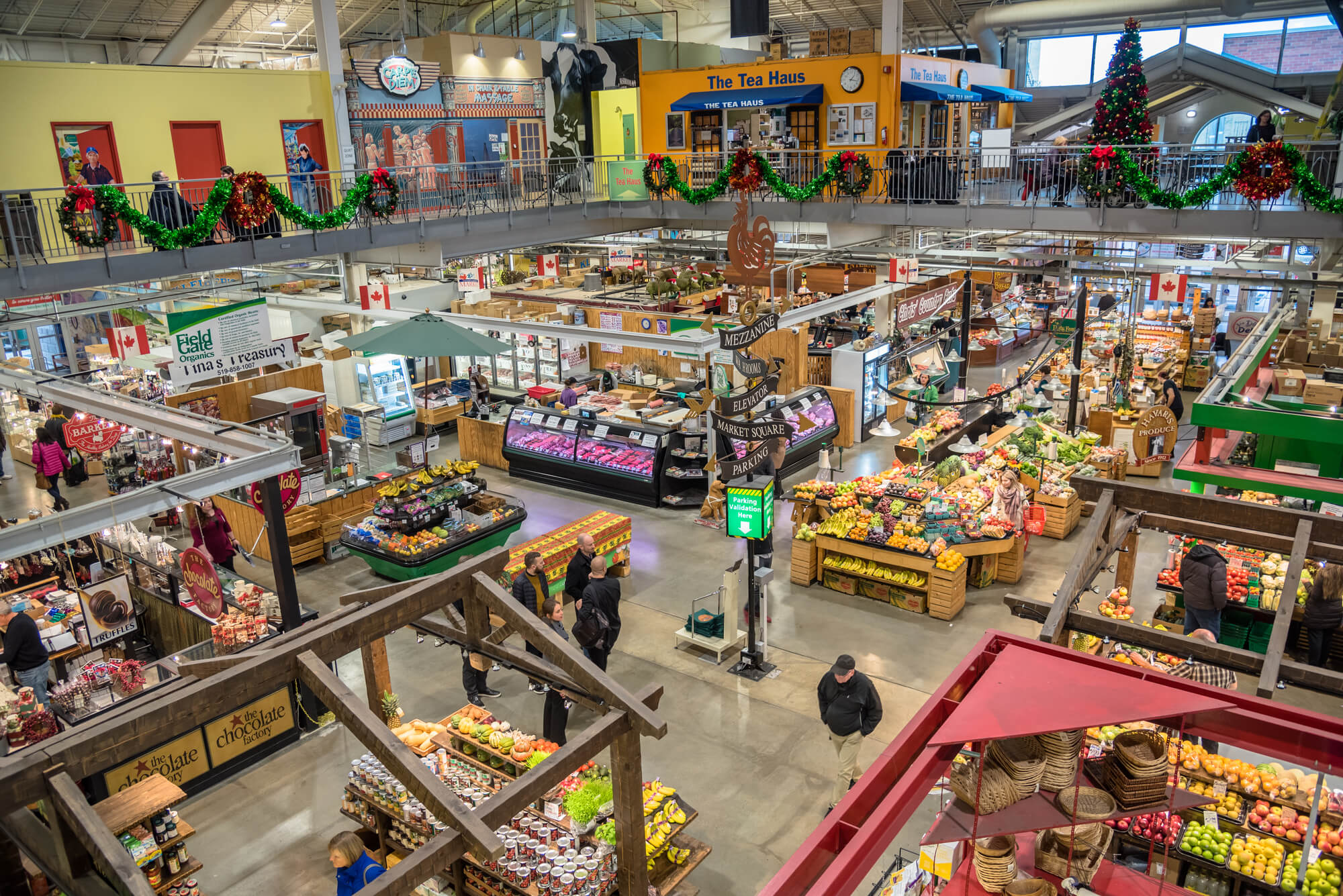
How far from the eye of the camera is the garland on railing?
35.1 feet

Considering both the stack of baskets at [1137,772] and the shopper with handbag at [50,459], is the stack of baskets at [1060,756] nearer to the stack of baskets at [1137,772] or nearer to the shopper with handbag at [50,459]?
the stack of baskets at [1137,772]

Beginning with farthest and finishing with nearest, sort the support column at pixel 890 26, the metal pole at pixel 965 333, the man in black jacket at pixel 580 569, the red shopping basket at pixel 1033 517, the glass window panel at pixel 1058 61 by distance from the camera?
the glass window panel at pixel 1058 61
the support column at pixel 890 26
the metal pole at pixel 965 333
the red shopping basket at pixel 1033 517
the man in black jacket at pixel 580 569

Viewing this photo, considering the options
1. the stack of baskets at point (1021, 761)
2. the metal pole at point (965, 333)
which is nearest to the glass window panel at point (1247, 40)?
the metal pole at point (965, 333)

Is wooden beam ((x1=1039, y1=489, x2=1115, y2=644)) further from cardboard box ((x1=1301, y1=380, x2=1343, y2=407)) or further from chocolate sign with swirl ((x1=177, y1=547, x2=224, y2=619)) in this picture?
cardboard box ((x1=1301, y1=380, x2=1343, y2=407))

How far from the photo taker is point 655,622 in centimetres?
1011

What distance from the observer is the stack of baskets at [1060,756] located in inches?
134

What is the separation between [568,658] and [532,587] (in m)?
4.92

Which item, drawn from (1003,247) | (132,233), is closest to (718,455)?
(1003,247)

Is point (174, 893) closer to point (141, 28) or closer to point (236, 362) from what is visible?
point (236, 362)

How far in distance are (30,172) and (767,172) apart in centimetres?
1121

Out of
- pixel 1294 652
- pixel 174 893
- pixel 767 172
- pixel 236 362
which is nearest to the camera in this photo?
pixel 174 893

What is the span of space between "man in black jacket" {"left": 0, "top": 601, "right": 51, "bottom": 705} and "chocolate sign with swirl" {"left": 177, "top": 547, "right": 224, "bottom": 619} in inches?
51.8

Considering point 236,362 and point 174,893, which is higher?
point 236,362

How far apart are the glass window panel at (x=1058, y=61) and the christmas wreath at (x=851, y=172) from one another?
20363mm
